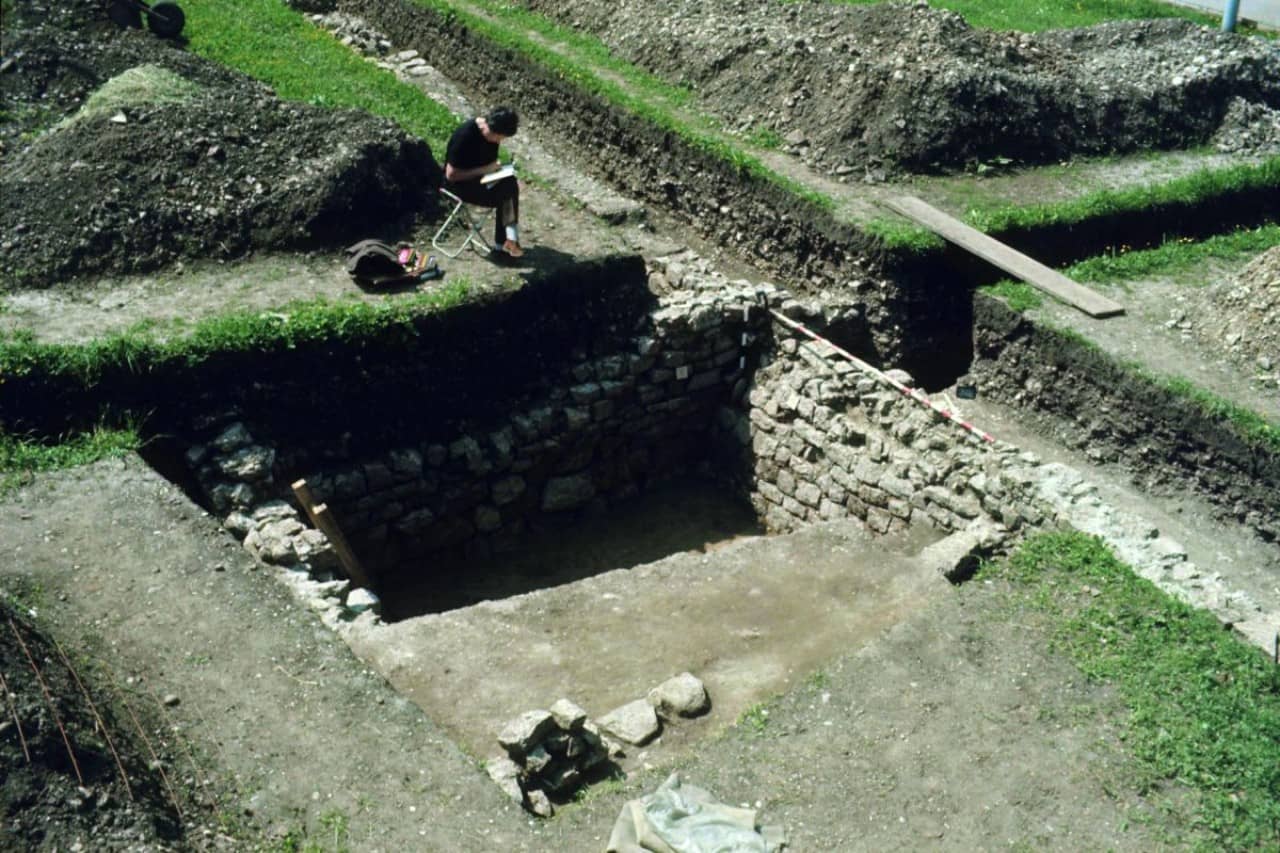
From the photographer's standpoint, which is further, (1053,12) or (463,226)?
(1053,12)

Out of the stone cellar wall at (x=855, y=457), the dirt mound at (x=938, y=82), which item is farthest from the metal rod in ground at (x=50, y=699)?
the dirt mound at (x=938, y=82)

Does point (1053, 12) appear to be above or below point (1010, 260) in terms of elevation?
above

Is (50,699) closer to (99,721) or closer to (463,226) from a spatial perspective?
(99,721)

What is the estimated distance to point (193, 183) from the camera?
12422 millimetres

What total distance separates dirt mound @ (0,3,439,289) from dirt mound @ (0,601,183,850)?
18.5 feet

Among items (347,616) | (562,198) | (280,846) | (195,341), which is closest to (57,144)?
(195,341)

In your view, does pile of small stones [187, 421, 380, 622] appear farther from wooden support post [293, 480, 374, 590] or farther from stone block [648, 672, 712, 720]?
stone block [648, 672, 712, 720]

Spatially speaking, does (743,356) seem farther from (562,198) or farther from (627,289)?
(562,198)

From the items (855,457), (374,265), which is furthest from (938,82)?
(374,265)

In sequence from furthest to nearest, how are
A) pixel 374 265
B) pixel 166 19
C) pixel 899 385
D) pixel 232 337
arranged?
1. pixel 166 19
2. pixel 374 265
3. pixel 899 385
4. pixel 232 337

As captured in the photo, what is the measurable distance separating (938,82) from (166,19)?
36.5ft

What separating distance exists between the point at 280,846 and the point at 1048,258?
1092 cm

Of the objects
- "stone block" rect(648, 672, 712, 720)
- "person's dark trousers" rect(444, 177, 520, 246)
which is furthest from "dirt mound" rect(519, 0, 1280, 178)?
"stone block" rect(648, 672, 712, 720)

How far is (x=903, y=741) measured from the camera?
25.7ft
